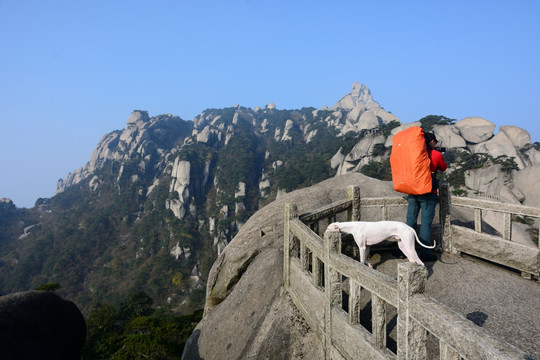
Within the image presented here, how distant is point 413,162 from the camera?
7.51 meters

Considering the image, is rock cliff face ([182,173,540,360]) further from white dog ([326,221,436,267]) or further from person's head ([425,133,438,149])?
person's head ([425,133,438,149])

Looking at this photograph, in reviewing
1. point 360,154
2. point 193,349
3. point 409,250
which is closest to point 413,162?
point 409,250

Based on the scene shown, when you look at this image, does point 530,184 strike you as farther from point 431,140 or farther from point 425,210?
point 431,140

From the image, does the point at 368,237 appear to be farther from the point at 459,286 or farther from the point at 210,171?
the point at 210,171

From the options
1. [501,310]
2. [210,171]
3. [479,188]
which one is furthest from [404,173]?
[210,171]

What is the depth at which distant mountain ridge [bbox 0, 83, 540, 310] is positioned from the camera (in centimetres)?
5884

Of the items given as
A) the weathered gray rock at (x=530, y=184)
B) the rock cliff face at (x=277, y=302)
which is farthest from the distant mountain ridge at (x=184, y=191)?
the rock cliff face at (x=277, y=302)

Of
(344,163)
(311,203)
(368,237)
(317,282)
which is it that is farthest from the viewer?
(344,163)

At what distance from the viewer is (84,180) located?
498 feet

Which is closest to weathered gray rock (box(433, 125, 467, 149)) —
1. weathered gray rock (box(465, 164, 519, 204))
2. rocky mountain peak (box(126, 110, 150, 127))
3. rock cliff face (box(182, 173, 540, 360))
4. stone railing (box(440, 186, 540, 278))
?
weathered gray rock (box(465, 164, 519, 204))

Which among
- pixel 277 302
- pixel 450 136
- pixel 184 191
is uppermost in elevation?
pixel 450 136

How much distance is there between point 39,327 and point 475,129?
71.7 m

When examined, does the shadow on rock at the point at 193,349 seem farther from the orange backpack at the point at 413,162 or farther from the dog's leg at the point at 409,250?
the orange backpack at the point at 413,162

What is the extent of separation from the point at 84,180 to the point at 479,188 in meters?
165
